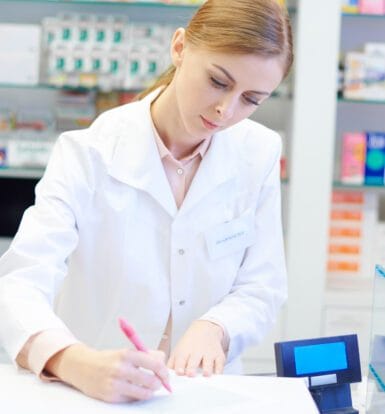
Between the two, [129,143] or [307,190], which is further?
[307,190]

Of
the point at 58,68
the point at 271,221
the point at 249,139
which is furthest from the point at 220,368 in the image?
the point at 58,68

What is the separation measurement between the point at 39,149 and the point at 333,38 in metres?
1.40

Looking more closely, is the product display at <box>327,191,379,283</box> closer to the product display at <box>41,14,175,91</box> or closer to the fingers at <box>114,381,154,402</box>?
the product display at <box>41,14,175,91</box>

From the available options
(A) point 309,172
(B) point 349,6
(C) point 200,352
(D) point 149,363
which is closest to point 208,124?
(C) point 200,352

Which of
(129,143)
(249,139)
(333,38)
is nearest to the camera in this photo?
(129,143)

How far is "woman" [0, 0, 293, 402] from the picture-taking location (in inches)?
62.4

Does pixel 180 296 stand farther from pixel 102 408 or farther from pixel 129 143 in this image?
pixel 102 408

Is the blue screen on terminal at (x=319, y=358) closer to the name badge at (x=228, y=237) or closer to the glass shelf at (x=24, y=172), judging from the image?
the name badge at (x=228, y=237)

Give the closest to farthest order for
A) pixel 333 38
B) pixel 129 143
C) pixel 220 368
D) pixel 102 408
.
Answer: pixel 102 408, pixel 220 368, pixel 129 143, pixel 333 38

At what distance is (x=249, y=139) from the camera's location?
197 centimetres

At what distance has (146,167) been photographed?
1824 mm

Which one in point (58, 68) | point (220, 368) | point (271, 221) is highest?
point (58, 68)

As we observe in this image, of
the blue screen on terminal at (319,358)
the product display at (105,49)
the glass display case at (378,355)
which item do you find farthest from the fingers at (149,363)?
the product display at (105,49)

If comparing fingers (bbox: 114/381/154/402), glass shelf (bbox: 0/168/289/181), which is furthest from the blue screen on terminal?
glass shelf (bbox: 0/168/289/181)
